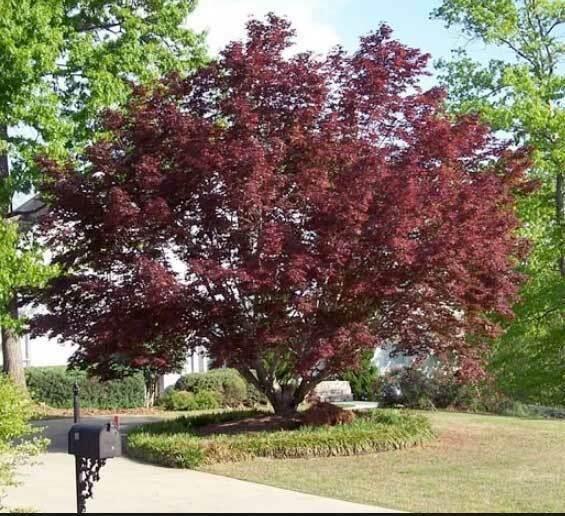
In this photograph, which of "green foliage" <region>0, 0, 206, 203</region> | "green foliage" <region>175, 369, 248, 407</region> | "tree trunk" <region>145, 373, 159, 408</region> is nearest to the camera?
"green foliage" <region>0, 0, 206, 203</region>

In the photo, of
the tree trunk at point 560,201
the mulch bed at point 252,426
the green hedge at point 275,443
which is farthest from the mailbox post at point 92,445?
the tree trunk at point 560,201

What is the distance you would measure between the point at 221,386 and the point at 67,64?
28.5 feet

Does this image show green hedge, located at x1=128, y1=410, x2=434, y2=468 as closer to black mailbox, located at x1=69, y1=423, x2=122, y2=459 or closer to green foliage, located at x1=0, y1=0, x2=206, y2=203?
black mailbox, located at x1=69, y1=423, x2=122, y2=459

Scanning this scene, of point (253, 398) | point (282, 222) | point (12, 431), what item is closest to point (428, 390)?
point (253, 398)

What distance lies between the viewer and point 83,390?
23719 mm

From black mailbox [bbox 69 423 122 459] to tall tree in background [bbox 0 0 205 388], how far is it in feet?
38.0

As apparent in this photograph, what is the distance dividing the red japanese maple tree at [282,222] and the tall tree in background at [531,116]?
20.4 ft

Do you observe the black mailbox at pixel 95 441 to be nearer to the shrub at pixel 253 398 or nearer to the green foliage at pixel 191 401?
the green foliage at pixel 191 401

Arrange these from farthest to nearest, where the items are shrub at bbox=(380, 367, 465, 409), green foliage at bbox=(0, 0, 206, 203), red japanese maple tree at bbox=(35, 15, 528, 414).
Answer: shrub at bbox=(380, 367, 465, 409) < green foliage at bbox=(0, 0, 206, 203) < red japanese maple tree at bbox=(35, 15, 528, 414)

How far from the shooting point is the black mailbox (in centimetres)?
841

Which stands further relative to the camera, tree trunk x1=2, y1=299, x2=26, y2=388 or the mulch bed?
tree trunk x1=2, y1=299, x2=26, y2=388

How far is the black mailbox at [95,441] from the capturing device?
841cm

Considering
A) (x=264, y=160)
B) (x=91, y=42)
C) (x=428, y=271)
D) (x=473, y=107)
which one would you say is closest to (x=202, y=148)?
(x=264, y=160)

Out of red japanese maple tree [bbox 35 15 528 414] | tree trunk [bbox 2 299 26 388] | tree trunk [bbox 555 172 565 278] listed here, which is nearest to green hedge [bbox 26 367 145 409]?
tree trunk [bbox 2 299 26 388]
